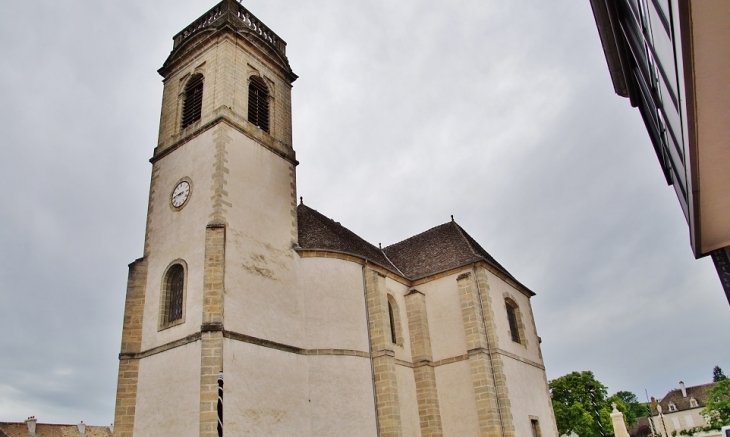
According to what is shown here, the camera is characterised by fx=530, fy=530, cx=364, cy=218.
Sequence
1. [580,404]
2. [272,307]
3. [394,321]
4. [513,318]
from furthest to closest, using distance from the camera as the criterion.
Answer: [580,404]
[513,318]
[394,321]
[272,307]

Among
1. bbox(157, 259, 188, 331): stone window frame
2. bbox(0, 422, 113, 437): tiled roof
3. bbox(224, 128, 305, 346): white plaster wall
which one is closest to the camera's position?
bbox(157, 259, 188, 331): stone window frame

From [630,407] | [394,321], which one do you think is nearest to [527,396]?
[394,321]

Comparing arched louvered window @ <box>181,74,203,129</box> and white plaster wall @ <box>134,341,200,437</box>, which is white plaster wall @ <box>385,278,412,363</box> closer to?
white plaster wall @ <box>134,341,200,437</box>

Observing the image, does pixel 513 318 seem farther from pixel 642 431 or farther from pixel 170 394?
pixel 642 431

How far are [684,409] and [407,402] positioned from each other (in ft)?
193

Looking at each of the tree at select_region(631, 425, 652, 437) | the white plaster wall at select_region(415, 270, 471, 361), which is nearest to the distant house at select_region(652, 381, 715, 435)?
the tree at select_region(631, 425, 652, 437)

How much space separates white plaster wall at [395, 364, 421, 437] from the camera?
17656 mm

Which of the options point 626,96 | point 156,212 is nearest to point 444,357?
point 156,212

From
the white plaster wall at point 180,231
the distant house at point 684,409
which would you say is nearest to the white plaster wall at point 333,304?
the white plaster wall at point 180,231

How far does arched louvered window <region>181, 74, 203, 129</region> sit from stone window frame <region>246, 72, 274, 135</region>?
1646 millimetres

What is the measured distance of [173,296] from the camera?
599 inches

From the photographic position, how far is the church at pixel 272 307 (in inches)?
545

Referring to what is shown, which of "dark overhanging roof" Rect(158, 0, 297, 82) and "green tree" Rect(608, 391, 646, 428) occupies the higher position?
"dark overhanging roof" Rect(158, 0, 297, 82)

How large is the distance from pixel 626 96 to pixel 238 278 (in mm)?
10453
